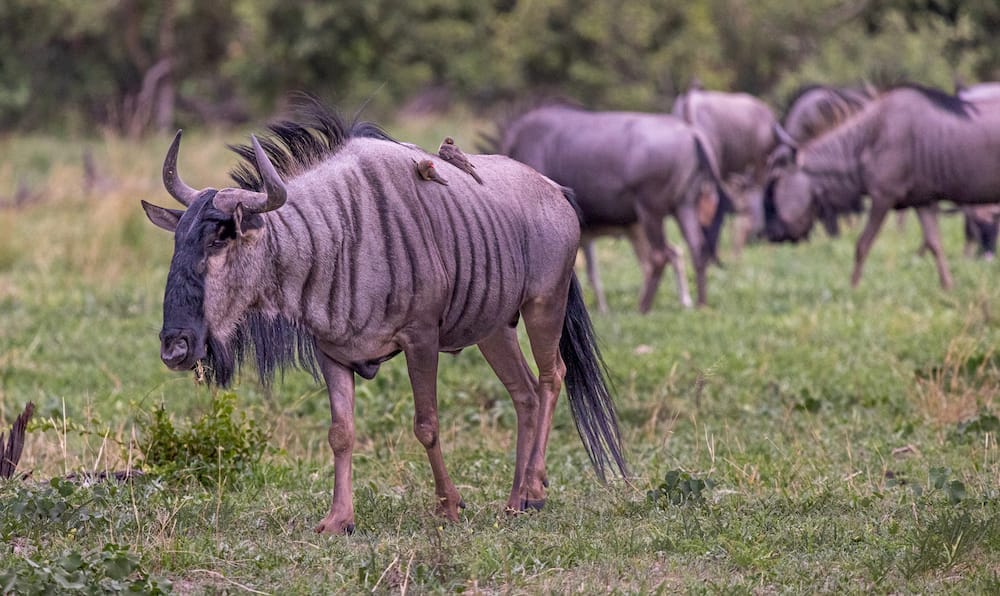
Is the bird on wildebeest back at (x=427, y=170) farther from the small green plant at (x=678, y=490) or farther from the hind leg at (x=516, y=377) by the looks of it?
the small green plant at (x=678, y=490)

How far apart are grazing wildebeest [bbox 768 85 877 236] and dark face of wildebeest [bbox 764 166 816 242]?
0.10 meters

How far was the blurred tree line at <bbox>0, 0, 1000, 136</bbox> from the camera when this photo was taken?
77.4ft

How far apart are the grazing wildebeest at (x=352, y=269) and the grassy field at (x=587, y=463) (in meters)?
0.51

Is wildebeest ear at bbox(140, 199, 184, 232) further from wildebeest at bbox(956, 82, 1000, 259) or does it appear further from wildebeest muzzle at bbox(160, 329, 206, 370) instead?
wildebeest at bbox(956, 82, 1000, 259)

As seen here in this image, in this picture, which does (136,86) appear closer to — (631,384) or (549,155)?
(549,155)

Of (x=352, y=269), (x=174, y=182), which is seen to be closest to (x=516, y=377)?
(x=352, y=269)

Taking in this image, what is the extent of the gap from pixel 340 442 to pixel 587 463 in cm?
188

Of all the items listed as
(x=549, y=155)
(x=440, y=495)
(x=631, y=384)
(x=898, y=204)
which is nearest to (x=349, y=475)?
(x=440, y=495)

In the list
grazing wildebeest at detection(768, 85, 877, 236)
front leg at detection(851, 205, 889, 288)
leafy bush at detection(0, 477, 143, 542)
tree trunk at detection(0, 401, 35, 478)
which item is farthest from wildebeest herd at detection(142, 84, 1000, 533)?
grazing wildebeest at detection(768, 85, 877, 236)

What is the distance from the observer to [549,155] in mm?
11039

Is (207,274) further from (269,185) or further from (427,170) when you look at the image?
(427,170)

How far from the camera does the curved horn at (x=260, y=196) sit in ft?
14.8

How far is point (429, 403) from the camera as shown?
5.04 m

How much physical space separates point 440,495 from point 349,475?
38 cm
